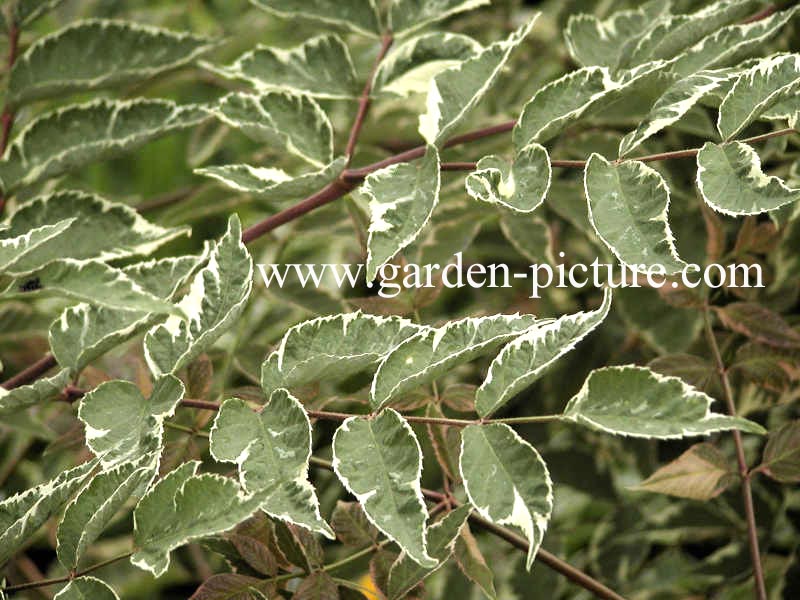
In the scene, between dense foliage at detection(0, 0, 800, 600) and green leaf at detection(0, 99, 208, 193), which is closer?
dense foliage at detection(0, 0, 800, 600)

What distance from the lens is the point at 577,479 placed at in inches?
36.3

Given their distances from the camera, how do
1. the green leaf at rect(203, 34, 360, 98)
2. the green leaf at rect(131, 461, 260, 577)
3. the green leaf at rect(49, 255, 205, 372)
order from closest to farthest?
1. the green leaf at rect(131, 461, 260, 577)
2. the green leaf at rect(49, 255, 205, 372)
3. the green leaf at rect(203, 34, 360, 98)

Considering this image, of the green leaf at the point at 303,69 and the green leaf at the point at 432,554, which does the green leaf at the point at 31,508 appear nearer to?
the green leaf at the point at 432,554

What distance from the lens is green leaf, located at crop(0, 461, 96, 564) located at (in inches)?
19.0

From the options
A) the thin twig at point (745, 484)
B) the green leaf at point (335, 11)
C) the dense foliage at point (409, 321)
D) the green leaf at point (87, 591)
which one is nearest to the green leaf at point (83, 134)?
the dense foliage at point (409, 321)

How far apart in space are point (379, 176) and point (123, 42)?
0.95 feet

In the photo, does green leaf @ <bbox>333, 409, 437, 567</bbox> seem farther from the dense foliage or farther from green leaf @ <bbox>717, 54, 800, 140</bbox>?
green leaf @ <bbox>717, 54, 800, 140</bbox>

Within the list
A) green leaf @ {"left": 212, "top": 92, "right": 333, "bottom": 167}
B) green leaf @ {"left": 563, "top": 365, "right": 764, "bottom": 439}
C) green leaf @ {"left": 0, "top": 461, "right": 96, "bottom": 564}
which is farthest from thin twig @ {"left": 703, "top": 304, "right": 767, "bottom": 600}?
green leaf @ {"left": 0, "top": 461, "right": 96, "bottom": 564}

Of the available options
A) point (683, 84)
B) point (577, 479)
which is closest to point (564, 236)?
point (577, 479)

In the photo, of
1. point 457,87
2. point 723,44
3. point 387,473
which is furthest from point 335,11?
point 387,473

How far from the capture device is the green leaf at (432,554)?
1.67 ft

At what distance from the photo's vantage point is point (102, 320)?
0.59m

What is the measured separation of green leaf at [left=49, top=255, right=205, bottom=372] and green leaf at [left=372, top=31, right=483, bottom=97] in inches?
8.5

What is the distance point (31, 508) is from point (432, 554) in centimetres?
20
